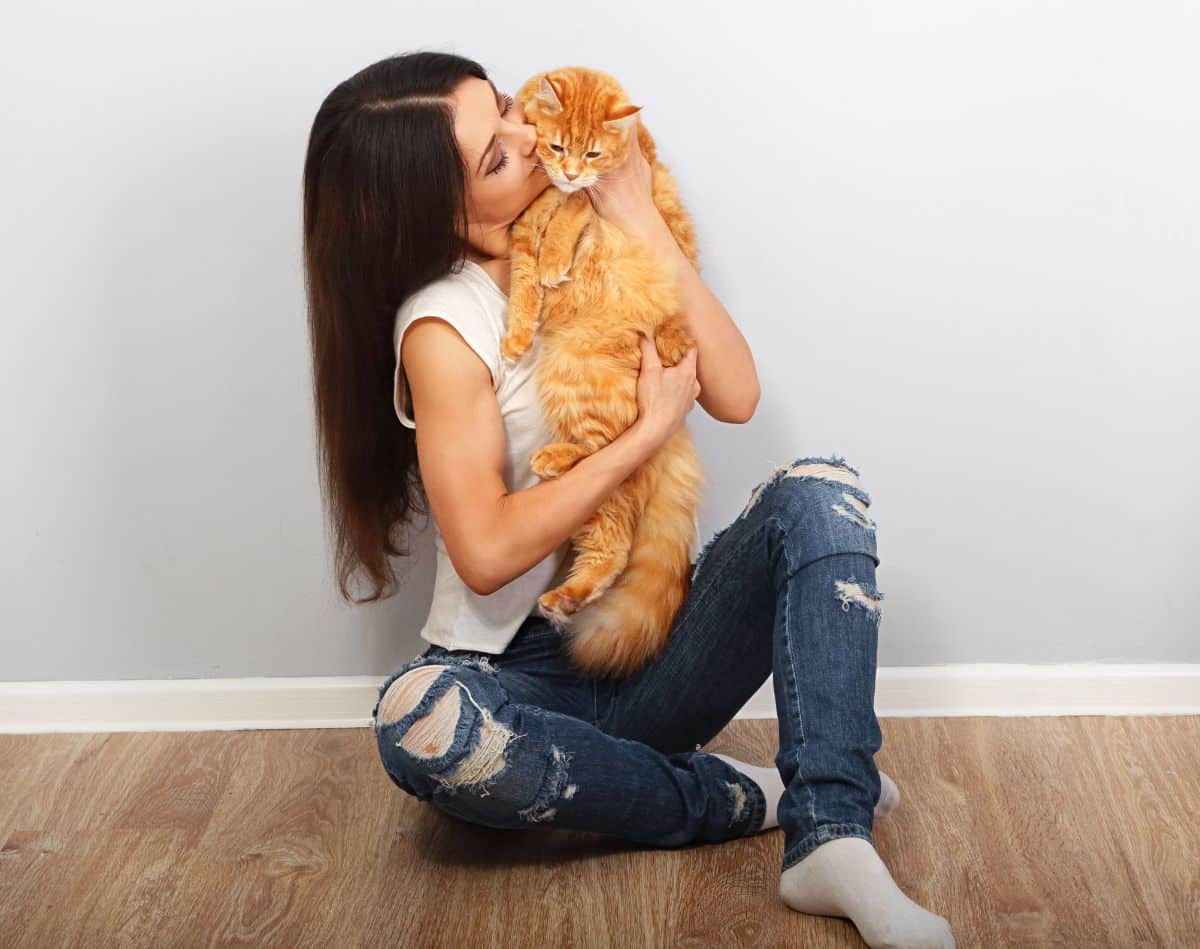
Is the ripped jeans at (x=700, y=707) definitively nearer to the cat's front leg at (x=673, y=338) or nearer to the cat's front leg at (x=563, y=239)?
the cat's front leg at (x=673, y=338)

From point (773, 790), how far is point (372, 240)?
34.8 inches

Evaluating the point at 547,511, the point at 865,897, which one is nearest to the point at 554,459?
the point at 547,511

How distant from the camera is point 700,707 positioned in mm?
1724

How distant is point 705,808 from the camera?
171 cm

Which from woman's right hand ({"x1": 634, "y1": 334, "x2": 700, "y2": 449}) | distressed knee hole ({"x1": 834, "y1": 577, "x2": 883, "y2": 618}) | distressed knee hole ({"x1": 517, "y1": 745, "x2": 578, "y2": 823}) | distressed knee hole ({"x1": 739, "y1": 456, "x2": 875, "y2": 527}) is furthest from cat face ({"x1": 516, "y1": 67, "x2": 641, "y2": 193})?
distressed knee hole ({"x1": 517, "y1": 745, "x2": 578, "y2": 823})

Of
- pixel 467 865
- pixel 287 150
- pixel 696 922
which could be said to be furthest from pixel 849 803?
pixel 287 150

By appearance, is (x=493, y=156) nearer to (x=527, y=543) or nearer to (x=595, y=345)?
(x=595, y=345)

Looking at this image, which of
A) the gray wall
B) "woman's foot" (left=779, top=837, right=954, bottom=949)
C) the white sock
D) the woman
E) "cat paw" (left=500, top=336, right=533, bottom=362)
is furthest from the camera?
the gray wall

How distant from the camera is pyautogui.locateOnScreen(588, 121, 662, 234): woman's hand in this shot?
1687mm

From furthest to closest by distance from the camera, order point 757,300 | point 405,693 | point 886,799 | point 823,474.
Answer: point 757,300
point 886,799
point 823,474
point 405,693

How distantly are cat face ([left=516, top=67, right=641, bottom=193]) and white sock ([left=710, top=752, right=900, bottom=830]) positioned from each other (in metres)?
0.79

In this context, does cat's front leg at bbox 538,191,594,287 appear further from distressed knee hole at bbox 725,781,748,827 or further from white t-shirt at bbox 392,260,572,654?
distressed knee hole at bbox 725,781,748,827

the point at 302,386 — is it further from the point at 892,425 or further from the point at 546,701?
the point at 892,425

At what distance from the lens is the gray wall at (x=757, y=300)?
1861 mm
